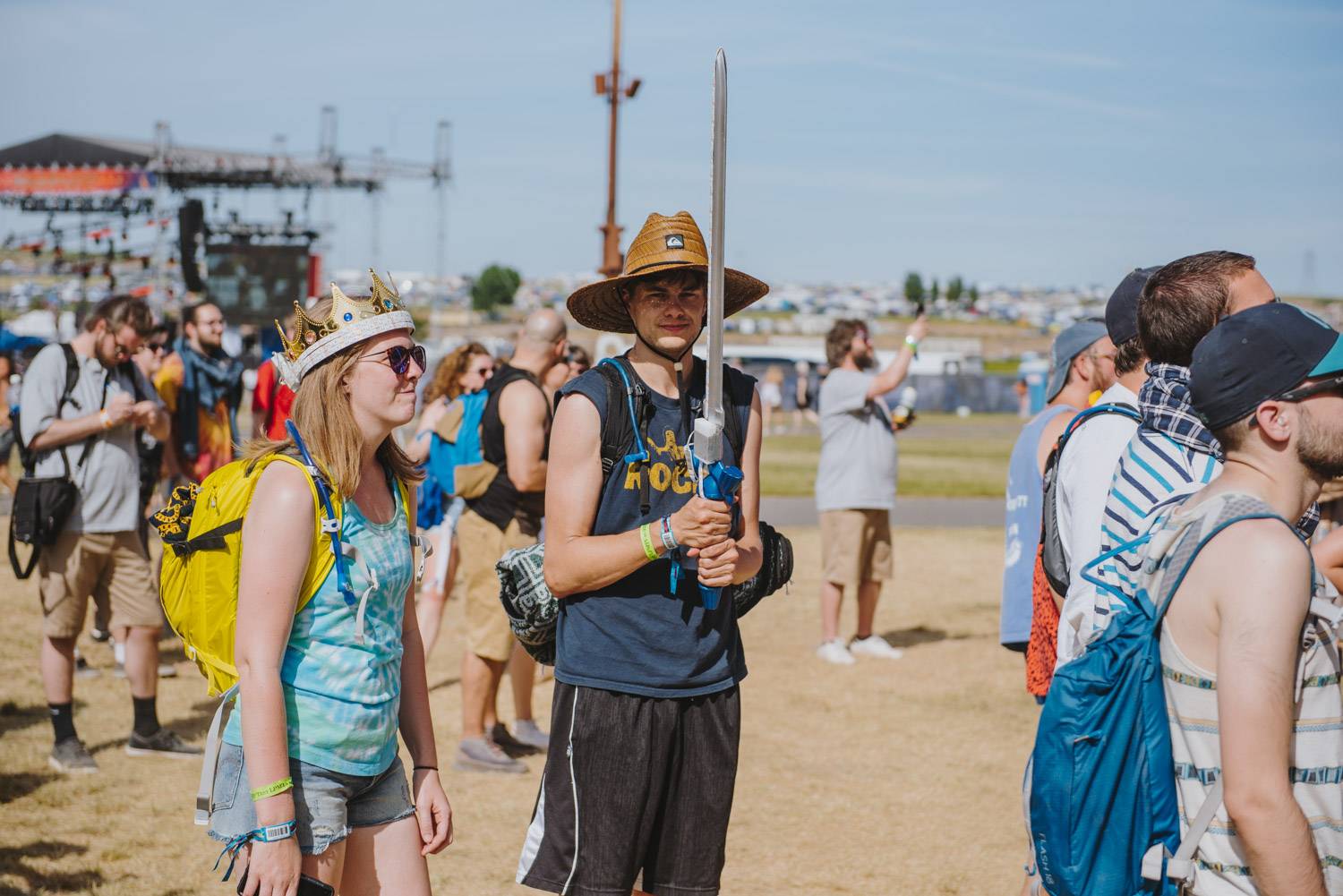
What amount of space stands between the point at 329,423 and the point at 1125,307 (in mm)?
2024

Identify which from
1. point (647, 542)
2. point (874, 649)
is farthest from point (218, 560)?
point (874, 649)

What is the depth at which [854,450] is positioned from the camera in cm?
880

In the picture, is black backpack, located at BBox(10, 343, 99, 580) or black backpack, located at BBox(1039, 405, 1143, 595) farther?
black backpack, located at BBox(10, 343, 99, 580)

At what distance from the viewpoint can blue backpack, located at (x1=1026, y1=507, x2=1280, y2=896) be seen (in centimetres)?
215

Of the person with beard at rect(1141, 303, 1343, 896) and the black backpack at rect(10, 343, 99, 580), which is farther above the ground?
the person with beard at rect(1141, 303, 1343, 896)

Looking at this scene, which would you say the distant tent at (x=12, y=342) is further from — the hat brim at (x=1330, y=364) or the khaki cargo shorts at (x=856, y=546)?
the hat brim at (x=1330, y=364)

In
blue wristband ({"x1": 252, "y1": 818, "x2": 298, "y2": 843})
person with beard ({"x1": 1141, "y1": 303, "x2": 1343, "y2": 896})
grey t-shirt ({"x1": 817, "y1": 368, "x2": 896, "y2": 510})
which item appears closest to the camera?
person with beard ({"x1": 1141, "y1": 303, "x2": 1343, "y2": 896})

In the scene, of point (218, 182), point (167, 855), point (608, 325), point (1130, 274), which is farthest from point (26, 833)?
point (218, 182)

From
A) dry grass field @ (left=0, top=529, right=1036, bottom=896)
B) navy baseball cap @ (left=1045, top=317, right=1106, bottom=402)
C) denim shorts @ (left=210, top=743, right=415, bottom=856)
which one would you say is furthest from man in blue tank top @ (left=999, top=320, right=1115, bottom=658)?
denim shorts @ (left=210, top=743, right=415, bottom=856)

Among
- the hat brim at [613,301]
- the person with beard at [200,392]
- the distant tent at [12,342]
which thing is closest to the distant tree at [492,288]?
the distant tent at [12,342]

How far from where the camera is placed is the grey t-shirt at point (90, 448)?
614cm

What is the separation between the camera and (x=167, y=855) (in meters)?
5.18

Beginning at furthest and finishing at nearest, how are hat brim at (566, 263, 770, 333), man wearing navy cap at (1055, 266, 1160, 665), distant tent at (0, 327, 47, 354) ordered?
1. distant tent at (0, 327, 47, 354)
2. hat brim at (566, 263, 770, 333)
3. man wearing navy cap at (1055, 266, 1160, 665)

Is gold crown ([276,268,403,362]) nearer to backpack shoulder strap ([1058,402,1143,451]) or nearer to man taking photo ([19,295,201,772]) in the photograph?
backpack shoulder strap ([1058,402,1143,451])
